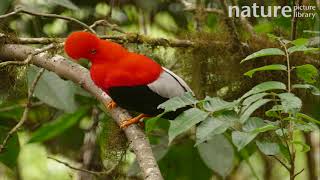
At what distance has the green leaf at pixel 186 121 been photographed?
56.0 inches

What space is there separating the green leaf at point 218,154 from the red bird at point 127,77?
0.59 m

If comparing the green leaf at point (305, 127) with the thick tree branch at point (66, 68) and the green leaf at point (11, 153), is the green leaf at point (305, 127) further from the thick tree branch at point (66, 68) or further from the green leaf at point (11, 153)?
the green leaf at point (11, 153)

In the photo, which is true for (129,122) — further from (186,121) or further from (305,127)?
(305,127)

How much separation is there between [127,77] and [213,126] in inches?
17.4

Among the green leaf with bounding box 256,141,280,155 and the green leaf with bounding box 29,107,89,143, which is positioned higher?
the green leaf with bounding box 256,141,280,155

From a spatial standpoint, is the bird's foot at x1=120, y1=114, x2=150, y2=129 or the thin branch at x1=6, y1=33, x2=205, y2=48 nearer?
the bird's foot at x1=120, y1=114, x2=150, y2=129

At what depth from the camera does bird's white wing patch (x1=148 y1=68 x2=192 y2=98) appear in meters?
1.81

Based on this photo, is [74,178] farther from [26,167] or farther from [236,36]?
[26,167]

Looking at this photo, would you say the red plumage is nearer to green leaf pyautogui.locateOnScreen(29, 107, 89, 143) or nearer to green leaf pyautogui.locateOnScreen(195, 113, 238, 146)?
green leaf pyautogui.locateOnScreen(195, 113, 238, 146)

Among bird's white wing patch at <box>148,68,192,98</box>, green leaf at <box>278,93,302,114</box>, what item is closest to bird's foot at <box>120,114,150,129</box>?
bird's white wing patch at <box>148,68,192,98</box>

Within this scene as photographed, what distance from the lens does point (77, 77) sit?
1.97m

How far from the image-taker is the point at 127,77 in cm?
180

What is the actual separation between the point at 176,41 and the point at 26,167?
2.10 m

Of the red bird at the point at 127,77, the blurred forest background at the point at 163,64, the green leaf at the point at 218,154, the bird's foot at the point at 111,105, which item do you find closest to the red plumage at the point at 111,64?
the red bird at the point at 127,77
